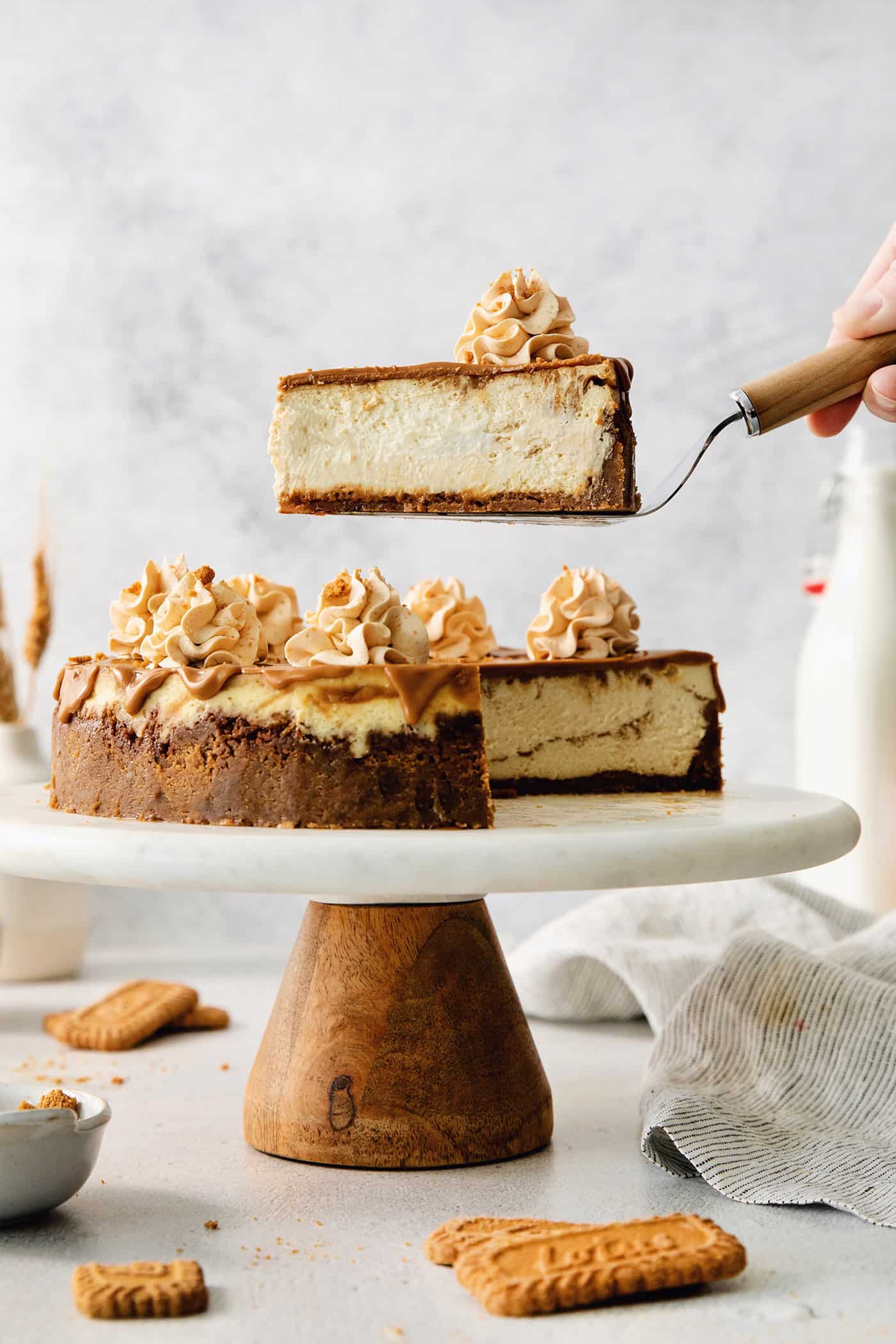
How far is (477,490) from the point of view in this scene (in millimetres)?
2229

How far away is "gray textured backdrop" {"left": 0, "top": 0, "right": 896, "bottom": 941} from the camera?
3527 mm

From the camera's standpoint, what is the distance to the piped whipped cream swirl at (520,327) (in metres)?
2.27

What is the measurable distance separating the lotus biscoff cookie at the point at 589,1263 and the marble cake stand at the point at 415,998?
0.38 metres

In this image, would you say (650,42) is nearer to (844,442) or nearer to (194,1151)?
(844,442)

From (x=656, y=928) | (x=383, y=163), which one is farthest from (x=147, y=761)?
(x=383, y=163)

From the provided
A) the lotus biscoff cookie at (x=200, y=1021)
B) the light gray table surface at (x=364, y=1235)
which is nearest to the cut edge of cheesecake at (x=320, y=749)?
the light gray table surface at (x=364, y=1235)

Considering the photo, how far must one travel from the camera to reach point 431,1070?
6.60 feet

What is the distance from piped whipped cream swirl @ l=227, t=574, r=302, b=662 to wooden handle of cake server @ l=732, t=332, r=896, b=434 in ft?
2.44

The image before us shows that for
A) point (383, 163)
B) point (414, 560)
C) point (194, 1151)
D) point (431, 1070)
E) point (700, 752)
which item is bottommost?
point (194, 1151)

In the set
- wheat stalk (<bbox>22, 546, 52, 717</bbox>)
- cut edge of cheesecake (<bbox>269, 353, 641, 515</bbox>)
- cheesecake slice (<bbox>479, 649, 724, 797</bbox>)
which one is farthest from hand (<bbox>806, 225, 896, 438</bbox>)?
wheat stalk (<bbox>22, 546, 52, 717</bbox>)

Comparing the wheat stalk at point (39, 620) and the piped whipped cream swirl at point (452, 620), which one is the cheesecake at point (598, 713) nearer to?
the piped whipped cream swirl at point (452, 620)

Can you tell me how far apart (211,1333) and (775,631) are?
254cm

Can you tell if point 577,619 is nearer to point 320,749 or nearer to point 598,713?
point 598,713

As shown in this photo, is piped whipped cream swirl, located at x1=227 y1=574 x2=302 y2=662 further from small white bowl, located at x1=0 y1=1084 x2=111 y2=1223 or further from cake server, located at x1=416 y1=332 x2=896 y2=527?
small white bowl, located at x1=0 y1=1084 x2=111 y2=1223
